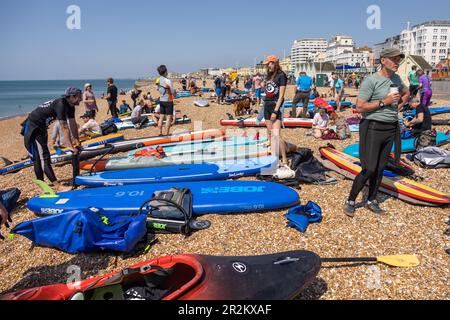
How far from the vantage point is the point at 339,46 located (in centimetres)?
10862

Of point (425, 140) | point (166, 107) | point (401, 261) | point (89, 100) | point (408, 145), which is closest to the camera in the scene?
point (401, 261)

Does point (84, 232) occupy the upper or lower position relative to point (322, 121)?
lower

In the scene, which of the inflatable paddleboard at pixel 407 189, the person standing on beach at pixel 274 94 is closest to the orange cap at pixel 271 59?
Answer: the person standing on beach at pixel 274 94

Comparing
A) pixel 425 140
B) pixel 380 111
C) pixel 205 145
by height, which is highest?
pixel 380 111

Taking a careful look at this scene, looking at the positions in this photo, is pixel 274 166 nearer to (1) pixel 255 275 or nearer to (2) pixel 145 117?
(1) pixel 255 275

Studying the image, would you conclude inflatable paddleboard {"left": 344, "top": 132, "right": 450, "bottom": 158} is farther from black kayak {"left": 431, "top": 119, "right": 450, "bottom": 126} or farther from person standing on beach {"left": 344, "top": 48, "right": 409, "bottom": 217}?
person standing on beach {"left": 344, "top": 48, "right": 409, "bottom": 217}

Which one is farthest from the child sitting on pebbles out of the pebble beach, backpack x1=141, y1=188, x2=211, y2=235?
backpack x1=141, y1=188, x2=211, y2=235

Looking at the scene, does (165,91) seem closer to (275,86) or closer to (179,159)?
(179,159)

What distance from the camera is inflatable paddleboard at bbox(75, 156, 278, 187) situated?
539 centimetres

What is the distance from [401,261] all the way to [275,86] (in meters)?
3.40

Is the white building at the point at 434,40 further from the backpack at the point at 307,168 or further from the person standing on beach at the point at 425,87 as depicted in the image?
the backpack at the point at 307,168

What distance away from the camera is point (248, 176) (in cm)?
567

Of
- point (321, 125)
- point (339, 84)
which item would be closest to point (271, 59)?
point (321, 125)
